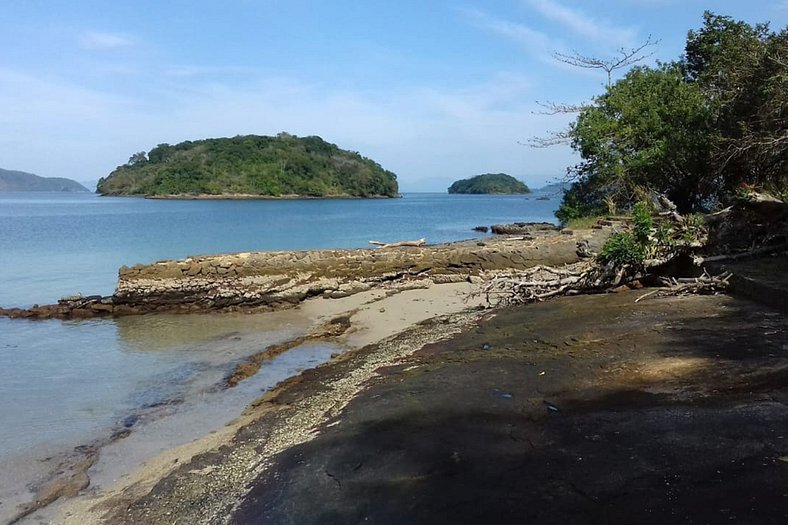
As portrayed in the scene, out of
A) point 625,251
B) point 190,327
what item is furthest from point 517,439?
point 190,327

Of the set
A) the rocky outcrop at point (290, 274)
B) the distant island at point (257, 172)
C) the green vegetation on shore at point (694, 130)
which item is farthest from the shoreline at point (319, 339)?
the distant island at point (257, 172)

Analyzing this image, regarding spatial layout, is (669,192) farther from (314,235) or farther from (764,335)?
(314,235)

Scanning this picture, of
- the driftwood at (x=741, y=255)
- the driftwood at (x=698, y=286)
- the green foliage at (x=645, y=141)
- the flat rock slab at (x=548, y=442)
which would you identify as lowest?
the flat rock slab at (x=548, y=442)

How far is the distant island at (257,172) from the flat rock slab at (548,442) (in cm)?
11632

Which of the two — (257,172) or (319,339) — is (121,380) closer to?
(319,339)

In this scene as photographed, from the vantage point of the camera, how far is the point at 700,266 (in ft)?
37.9

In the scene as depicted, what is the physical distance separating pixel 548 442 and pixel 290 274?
38.8 ft

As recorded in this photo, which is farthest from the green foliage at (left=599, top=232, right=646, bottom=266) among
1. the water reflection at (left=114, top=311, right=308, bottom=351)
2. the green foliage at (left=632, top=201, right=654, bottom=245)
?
the water reflection at (left=114, top=311, right=308, bottom=351)

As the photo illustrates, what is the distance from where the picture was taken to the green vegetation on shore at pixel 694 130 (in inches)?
551

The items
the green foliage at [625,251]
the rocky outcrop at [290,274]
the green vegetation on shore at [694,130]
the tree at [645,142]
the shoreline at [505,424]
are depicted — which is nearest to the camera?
the shoreline at [505,424]

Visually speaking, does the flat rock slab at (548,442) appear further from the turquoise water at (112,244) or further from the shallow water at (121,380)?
the turquoise water at (112,244)

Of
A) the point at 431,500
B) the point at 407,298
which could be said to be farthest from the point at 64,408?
the point at 407,298

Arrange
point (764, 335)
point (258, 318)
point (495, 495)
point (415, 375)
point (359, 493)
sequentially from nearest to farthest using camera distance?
point (495, 495)
point (359, 493)
point (764, 335)
point (415, 375)
point (258, 318)

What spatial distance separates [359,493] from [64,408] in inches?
216
